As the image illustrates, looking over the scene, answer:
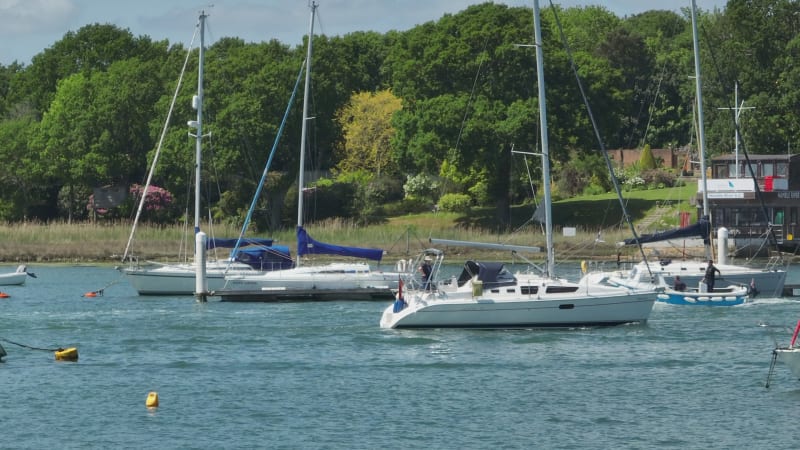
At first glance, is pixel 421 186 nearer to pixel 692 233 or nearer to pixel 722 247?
pixel 722 247

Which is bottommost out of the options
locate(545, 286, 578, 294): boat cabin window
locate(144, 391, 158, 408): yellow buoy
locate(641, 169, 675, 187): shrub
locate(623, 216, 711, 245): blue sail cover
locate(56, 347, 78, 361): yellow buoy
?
locate(144, 391, 158, 408): yellow buoy

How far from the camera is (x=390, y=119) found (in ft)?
393

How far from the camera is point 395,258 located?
95.7m

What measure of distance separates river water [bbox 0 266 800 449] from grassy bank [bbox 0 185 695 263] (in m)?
32.9

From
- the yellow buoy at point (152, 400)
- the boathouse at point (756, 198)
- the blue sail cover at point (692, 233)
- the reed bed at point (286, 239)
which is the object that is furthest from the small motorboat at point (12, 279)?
the yellow buoy at point (152, 400)

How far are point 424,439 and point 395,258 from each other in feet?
193

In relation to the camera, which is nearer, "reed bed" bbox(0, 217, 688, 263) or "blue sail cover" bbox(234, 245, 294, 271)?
"blue sail cover" bbox(234, 245, 294, 271)

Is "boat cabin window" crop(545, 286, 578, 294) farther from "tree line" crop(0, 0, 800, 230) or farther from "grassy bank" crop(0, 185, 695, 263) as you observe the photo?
"tree line" crop(0, 0, 800, 230)

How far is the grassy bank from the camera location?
96.4 metres

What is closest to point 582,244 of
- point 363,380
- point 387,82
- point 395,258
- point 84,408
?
point 395,258

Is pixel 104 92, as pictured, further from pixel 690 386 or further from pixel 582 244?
pixel 690 386

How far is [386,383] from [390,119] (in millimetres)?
76184

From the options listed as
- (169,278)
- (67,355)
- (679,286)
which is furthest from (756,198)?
(67,355)

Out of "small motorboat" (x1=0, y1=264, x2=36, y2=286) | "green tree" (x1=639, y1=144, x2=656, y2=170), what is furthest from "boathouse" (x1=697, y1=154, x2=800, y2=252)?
"small motorboat" (x1=0, y1=264, x2=36, y2=286)
